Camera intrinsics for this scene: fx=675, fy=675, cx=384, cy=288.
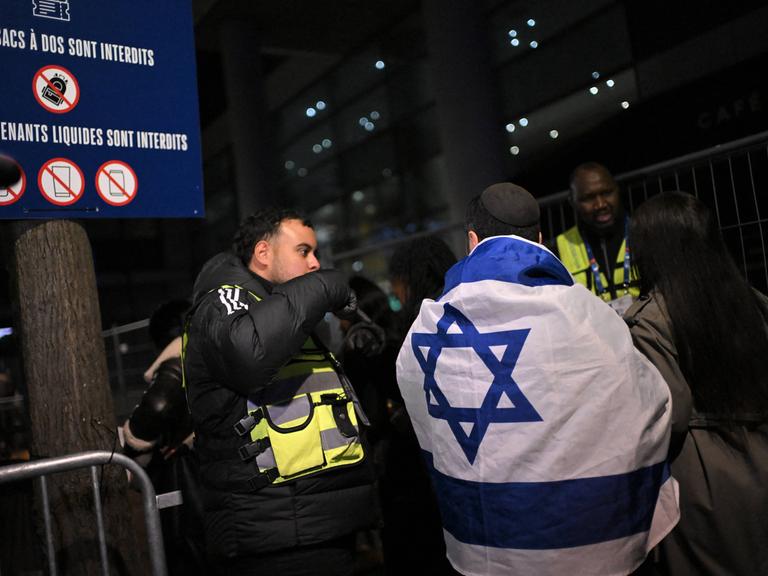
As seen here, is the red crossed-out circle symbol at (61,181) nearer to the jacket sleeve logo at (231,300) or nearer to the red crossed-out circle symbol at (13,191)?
the red crossed-out circle symbol at (13,191)

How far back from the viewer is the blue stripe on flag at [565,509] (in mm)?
1963

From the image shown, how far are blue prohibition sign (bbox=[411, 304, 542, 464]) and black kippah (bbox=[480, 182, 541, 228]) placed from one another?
1.25 ft

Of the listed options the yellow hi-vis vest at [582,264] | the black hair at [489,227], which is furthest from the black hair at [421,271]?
the black hair at [489,227]

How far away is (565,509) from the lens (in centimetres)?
197

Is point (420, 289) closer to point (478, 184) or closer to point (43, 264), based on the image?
point (43, 264)

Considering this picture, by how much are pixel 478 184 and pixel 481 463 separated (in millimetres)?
7811

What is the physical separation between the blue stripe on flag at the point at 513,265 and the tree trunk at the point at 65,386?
5.36 ft

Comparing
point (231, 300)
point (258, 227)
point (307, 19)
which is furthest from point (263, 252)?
point (307, 19)

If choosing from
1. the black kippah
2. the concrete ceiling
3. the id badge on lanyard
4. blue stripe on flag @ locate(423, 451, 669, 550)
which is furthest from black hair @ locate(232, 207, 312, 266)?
the concrete ceiling

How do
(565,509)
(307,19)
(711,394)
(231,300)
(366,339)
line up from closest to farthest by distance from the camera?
(565,509) < (711,394) < (231,300) < (366,339) < (307,19)

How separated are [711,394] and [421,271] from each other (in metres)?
1.63

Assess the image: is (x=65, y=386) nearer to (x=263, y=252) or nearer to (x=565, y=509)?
(x=263, y=252)

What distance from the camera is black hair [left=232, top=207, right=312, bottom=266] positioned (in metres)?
2.72

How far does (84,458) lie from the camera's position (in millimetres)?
2348
